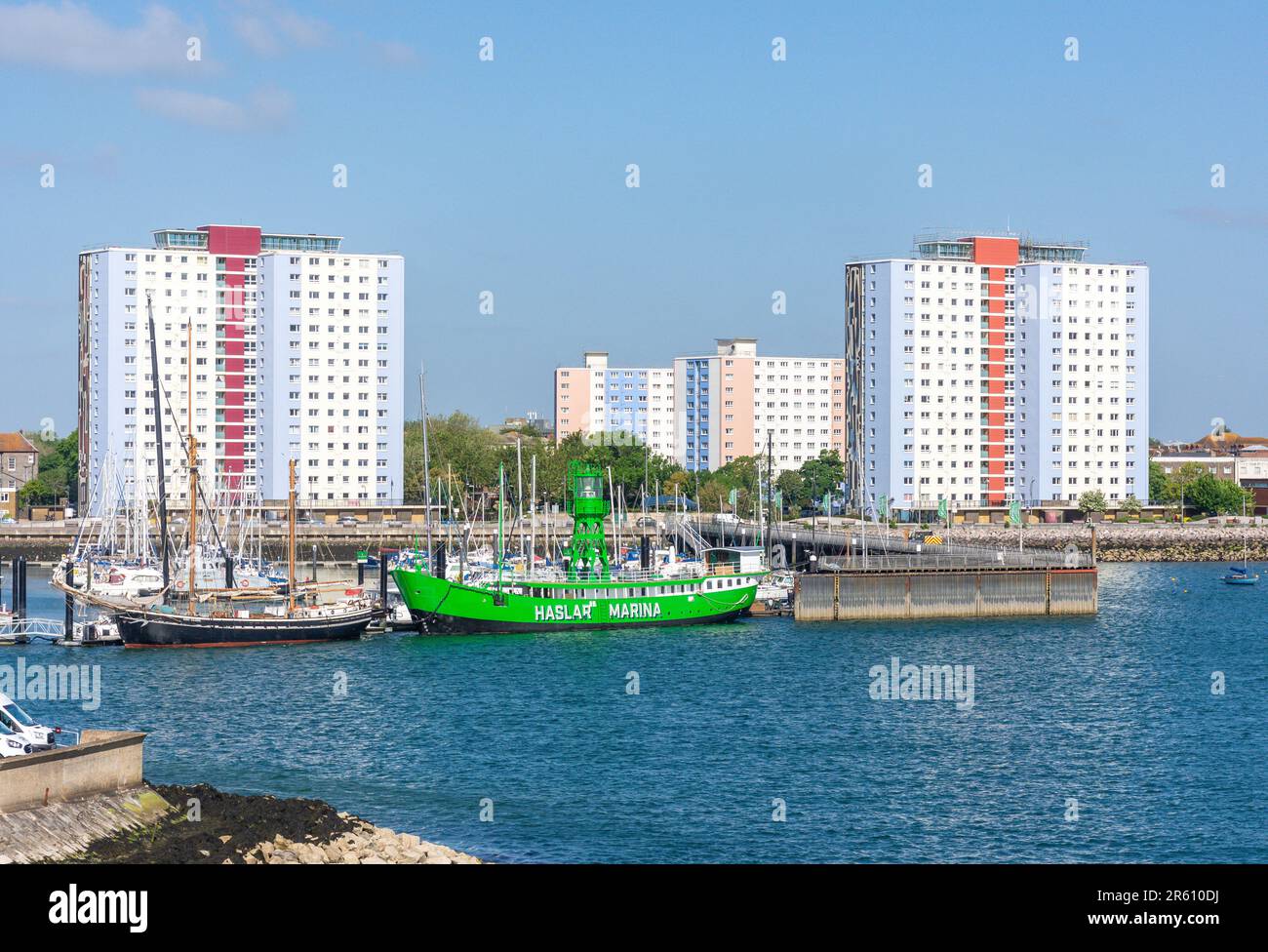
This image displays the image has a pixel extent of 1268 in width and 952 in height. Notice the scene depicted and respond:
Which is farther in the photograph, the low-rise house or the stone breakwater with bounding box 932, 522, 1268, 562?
the low-rise house

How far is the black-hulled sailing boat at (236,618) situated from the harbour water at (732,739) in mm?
1298

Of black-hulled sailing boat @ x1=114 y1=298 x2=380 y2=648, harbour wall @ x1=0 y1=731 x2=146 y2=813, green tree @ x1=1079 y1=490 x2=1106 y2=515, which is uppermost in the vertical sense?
green tree @ x1=1079 y1=490 x2=1106 y2=515

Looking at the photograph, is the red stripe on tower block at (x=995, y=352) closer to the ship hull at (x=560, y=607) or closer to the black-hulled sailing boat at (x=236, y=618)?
the ship hull at (x=560, y=607)

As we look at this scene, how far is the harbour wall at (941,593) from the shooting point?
85875mm

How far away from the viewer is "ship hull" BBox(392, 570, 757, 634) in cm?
7781

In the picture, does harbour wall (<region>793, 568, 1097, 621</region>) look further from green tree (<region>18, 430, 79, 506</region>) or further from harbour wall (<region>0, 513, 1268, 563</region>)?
green tree (<region>18, 430, 79, 506</region>)

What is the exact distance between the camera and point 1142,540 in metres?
146

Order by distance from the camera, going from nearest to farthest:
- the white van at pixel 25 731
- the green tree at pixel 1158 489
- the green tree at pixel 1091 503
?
the white van at pixel 25 731 → the green tree at pixel 1091 503 → the green tree at pixel 1158 489

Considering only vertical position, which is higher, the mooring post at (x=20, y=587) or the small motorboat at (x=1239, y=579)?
the mooring post at (x=20, y=587)
